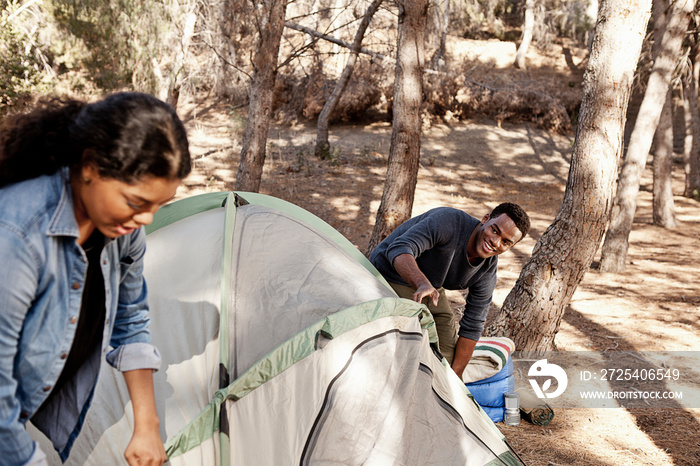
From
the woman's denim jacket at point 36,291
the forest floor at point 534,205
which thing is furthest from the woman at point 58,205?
the forest floor at point 534,205

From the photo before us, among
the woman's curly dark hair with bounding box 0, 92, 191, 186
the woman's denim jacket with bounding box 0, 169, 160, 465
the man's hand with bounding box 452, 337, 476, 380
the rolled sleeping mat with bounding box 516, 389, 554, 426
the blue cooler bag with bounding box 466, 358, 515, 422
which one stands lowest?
the rolled sleeping mat with bounding box 516, 389, 554, 426

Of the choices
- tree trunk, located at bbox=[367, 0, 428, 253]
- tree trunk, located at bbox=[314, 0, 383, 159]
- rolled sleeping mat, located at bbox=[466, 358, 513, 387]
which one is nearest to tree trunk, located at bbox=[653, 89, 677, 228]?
tree trunk, located at bbox=[314, 0, 383, 159]

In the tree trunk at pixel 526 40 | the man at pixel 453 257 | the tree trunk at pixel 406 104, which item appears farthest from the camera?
the tree trunk at pixel 526 40

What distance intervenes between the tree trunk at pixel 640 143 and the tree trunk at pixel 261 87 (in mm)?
4842

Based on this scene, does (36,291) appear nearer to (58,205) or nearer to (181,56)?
(58,205)

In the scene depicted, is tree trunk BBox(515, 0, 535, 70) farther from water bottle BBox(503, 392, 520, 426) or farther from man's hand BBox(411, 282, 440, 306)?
man's hand BBox(411, 282, 440, 306)

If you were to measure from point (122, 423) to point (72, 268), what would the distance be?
137cm

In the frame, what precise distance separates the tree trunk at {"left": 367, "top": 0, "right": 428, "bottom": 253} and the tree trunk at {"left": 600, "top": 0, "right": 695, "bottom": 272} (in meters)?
3.22

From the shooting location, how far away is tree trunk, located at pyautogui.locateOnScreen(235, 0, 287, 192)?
7.00 meters

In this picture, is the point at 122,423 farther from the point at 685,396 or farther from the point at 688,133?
the point at 688,133

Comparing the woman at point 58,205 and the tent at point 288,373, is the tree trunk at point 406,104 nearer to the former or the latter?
the tent at point 288,373

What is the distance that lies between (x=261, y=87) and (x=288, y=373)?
224 inches

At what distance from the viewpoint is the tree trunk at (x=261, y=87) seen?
700 centimetres

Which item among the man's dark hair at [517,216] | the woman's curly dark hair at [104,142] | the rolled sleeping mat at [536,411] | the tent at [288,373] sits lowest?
the rolled sleeping mat at [536,411]
